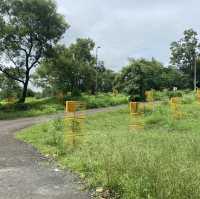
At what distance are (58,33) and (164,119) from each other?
19111mm

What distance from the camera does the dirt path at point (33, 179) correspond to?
933 centimetres

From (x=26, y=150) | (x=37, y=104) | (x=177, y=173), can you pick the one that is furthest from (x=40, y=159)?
(x=37, y=104)

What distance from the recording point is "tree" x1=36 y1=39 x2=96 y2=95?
45.5m

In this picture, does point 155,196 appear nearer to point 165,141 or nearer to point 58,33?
point 165,141

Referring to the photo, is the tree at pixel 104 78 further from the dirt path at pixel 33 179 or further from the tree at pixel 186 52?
the dirt path at pixel 33 179

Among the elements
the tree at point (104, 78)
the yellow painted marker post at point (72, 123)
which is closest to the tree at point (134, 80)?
the tree at point (104, 78)

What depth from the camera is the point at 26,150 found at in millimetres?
15547

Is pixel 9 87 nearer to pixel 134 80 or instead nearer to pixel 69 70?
pixel 69 70

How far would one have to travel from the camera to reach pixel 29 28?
41.5 metres

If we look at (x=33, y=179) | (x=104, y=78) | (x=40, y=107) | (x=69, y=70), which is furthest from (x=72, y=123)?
(x=104, y=78)

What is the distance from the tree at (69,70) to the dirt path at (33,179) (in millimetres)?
30500

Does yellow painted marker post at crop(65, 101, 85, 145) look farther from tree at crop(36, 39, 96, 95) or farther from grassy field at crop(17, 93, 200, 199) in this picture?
tree at crop(36, 39, 96, 95)

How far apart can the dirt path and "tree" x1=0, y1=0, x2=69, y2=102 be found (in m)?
27.5

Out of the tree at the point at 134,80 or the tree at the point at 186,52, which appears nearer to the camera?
the tree at the point at 134,80
